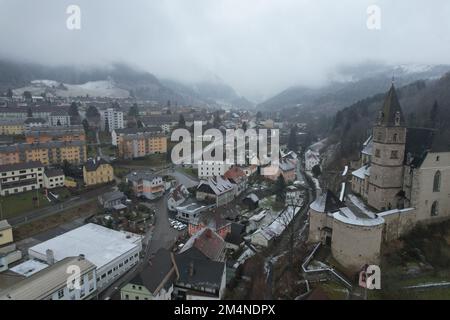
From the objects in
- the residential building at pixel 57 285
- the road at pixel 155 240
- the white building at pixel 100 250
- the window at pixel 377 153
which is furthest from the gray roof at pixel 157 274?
the window at pixel 377 153

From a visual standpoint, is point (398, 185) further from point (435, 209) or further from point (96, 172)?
point (96, 172)

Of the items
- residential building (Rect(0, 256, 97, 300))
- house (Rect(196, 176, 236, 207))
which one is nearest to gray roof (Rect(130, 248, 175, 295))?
residential building (Rect(0, 256, 97, 300))

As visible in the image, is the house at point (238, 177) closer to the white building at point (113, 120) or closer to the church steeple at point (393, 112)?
the church steeple at point (393, 112)

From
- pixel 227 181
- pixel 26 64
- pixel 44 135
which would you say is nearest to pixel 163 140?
pixel 44 135

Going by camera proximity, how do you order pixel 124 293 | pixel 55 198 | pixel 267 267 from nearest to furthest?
pixel 124 293 → pixel 267 267 → pixel 55 198

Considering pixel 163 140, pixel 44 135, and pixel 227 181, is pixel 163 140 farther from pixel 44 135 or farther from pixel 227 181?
pixel 227 181
